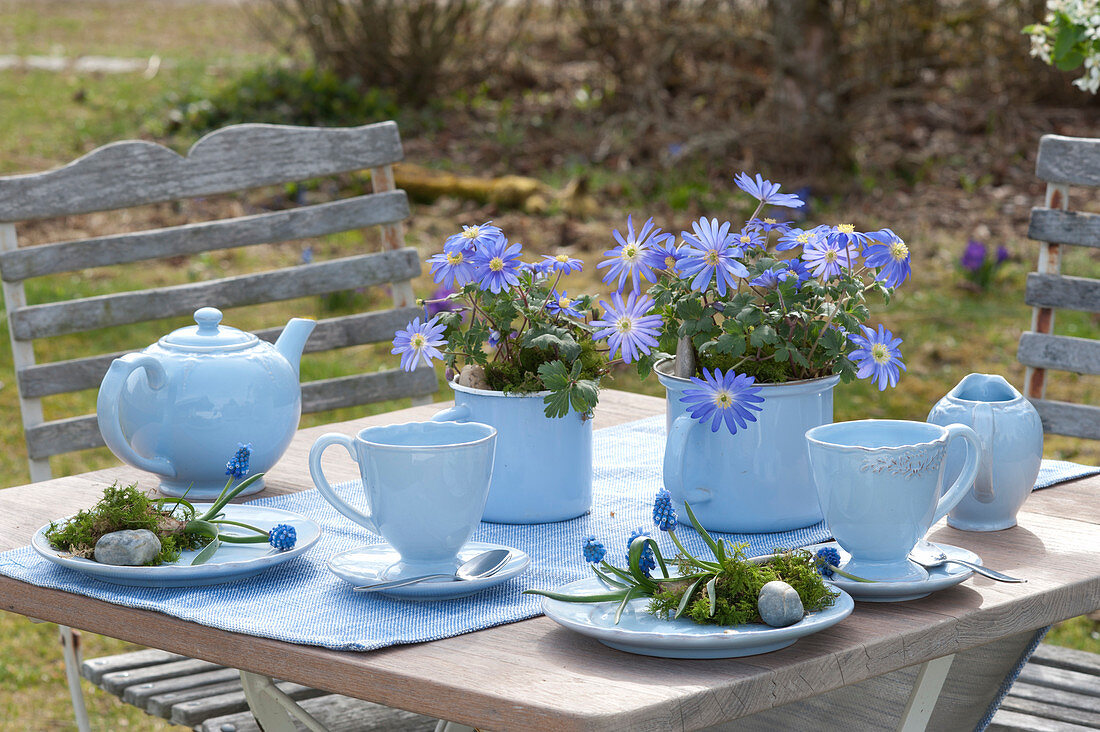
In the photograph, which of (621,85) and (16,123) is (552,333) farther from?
(16,123)

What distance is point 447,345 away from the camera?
1.53 metres

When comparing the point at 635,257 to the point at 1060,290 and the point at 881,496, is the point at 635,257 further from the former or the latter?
the point at 1060,290

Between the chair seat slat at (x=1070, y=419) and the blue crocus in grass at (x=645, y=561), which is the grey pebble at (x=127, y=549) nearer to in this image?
the blue crocus in grass at (x=645, y=561)

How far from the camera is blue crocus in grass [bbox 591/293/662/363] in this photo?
1.42m

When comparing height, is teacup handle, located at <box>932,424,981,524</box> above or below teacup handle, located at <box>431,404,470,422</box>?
below

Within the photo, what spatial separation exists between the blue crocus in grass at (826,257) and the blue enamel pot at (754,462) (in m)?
0.12

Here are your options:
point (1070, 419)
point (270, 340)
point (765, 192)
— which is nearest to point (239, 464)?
point (765, 192)

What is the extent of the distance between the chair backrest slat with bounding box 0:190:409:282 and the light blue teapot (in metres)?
0.91

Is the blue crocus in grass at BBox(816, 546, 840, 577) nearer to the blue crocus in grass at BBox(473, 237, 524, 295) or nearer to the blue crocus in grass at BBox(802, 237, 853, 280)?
the blue crocus in grass at BBox(802, 237, 853, 280)

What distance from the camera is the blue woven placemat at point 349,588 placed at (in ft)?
3.97

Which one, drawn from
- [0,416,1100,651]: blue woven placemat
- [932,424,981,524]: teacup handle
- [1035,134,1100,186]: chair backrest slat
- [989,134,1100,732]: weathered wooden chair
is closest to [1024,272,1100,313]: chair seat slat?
A: [989,134,1100,732]: weathered wooden chair

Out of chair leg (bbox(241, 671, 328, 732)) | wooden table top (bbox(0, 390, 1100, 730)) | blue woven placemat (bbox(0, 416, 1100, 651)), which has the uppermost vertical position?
blue woven placemat (bbox(0, 416, 1100, 651))

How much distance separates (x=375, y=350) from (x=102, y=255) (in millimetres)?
2638

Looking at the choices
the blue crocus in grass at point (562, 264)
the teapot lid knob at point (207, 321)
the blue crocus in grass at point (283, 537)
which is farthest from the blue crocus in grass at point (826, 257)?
the teapot lid knob at point (207, 321)
